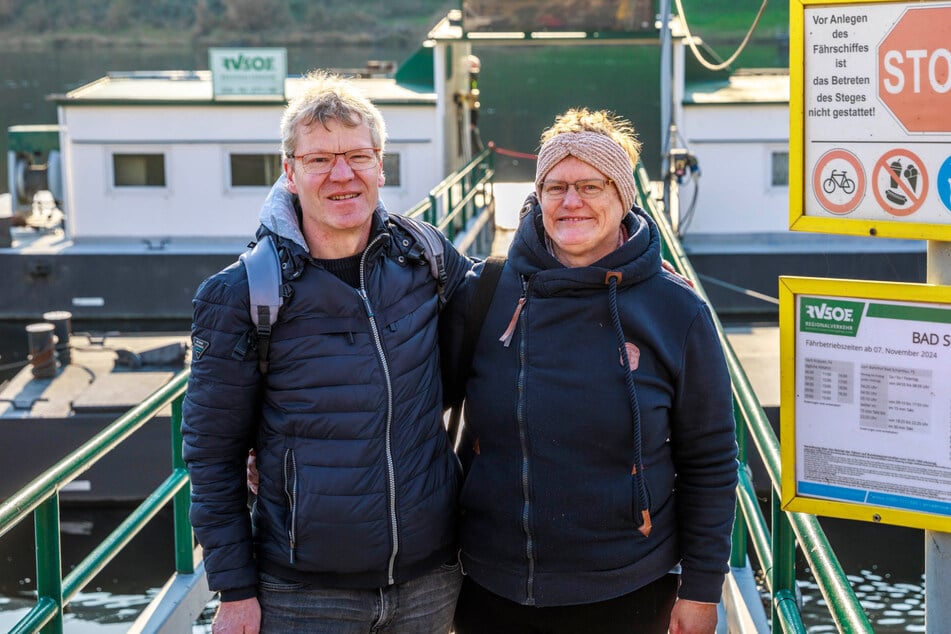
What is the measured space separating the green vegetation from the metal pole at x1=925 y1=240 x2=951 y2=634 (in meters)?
62.8

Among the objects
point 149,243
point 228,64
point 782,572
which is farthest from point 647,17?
point 782,572

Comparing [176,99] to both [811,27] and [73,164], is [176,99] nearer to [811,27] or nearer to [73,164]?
[73,164]

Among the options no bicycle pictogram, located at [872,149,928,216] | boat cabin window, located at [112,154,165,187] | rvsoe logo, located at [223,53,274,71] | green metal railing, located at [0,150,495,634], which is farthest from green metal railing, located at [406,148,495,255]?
no bicycle pictogram, located at [872,149,928,216]

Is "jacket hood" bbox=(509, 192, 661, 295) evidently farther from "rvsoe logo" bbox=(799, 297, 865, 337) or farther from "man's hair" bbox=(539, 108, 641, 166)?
"rvsoe logo" bbox=(799, 297, 865, 337)

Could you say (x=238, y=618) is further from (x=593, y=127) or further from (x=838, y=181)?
(x=838, y=181)

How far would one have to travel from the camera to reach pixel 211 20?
67.4 m

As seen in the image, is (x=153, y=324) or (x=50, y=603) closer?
(x=50, y=603)

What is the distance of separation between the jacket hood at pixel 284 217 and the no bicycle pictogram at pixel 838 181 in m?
0.90

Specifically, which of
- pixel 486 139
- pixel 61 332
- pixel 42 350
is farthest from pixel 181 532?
pixel 486 139

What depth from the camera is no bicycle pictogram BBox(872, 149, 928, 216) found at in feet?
7.08

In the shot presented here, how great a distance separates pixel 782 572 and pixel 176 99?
17.6 meters

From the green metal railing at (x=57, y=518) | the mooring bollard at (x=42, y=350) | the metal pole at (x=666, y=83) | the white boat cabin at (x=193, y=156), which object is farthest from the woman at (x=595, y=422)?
the white boat cabin at (x=193, y=156)

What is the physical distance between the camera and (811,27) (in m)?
2.26

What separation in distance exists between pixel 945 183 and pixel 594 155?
721 millimetres
